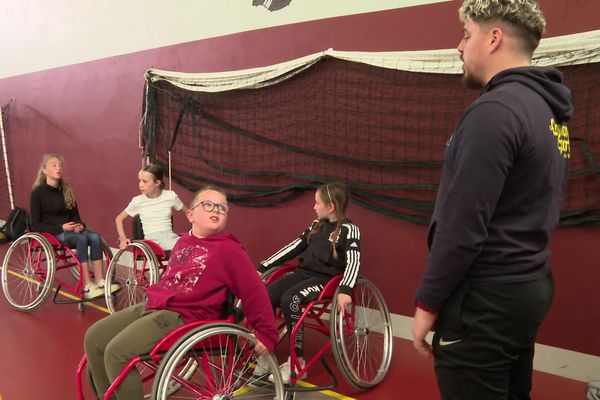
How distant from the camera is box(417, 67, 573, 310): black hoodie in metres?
0.93

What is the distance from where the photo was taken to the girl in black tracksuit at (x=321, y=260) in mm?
2146

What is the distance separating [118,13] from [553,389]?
4235 mm

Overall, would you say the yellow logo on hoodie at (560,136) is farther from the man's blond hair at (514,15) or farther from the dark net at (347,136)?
the dark net at (347,136)

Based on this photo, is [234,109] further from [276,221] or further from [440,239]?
[440,239]

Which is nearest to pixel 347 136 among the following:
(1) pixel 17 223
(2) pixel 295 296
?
(2) pixel 295 296

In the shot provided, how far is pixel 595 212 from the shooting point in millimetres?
2094

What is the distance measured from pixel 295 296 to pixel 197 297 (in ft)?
1.86

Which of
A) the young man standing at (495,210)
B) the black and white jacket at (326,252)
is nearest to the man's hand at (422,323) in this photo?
the young man standing at (495,210)

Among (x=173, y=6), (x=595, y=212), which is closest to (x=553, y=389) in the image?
(x=595, y=212)

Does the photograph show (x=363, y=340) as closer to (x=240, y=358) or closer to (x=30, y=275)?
(x=240, y=358)

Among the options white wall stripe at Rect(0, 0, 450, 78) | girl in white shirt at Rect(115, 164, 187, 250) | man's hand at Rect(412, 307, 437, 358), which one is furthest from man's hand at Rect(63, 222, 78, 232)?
man's hand at Rect(412, 307, 437, 358)

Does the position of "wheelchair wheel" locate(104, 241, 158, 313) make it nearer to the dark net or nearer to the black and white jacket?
the black and white jacket

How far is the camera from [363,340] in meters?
2.64

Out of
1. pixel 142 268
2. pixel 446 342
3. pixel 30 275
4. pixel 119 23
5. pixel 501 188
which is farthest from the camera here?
pixel 119 23
